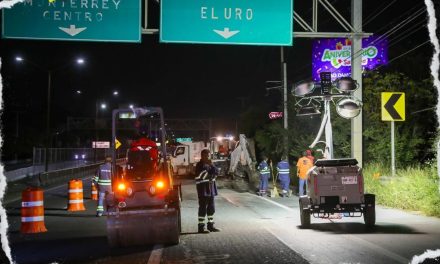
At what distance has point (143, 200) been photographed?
11.7m

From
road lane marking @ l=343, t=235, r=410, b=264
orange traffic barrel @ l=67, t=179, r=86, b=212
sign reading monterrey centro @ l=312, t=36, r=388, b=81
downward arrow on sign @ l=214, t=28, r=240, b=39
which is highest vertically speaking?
sign reading monterrey centro @ l=312, t=36, r=388, b=81

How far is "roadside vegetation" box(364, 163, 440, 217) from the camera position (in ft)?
50.7

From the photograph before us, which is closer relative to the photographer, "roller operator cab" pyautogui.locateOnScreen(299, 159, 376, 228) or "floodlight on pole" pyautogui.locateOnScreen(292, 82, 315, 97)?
"roller operator cab" pyautogui.locateOnScreen(299, 159, 376, 228)

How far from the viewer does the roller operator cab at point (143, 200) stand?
1120 cm

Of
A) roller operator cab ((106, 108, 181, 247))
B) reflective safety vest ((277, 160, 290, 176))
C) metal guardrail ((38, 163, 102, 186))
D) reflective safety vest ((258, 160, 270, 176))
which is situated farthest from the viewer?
metal guardrail ((38, 163, 102, 186))

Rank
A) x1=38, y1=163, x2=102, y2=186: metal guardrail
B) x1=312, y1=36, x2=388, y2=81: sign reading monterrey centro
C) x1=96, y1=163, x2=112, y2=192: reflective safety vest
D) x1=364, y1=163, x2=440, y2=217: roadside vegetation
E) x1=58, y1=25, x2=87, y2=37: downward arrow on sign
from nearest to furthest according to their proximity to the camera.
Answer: x1=364, y1=163, x2=440, y2=217: roadside vegetation < x1=96, y1=163, x2=112, y2=192: reflective safety vest < x1=58, y1=25, x2=87, y2=37: downward arrow on sign < x1=38, y1=163, x2=102, y2=186: metal guardrail < x1=312, y1=36, x2=388, y2=81: sign reading monterrey centro

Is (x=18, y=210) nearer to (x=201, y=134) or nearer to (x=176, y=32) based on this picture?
(x=176, y=32)

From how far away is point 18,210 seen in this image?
20.0 m

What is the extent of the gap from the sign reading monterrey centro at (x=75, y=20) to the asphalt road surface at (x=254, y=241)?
5.50 metres

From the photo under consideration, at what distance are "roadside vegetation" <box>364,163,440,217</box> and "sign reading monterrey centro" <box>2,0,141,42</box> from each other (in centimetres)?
897

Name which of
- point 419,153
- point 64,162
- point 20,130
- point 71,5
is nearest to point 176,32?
point 71,5

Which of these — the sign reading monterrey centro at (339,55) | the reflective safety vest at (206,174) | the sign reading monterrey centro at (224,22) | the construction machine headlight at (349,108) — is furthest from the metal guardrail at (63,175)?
the reflective safety vest at (206,174)

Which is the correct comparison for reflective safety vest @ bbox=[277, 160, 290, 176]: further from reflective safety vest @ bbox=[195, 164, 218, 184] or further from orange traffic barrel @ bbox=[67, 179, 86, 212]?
reflective safety vest @ bbox=[195, 164, 218, 184]

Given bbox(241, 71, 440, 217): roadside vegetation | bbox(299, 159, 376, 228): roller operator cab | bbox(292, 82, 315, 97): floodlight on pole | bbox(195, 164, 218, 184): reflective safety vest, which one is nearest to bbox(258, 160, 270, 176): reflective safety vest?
bbox(241, 71, 440, 217): roadside vegetation
